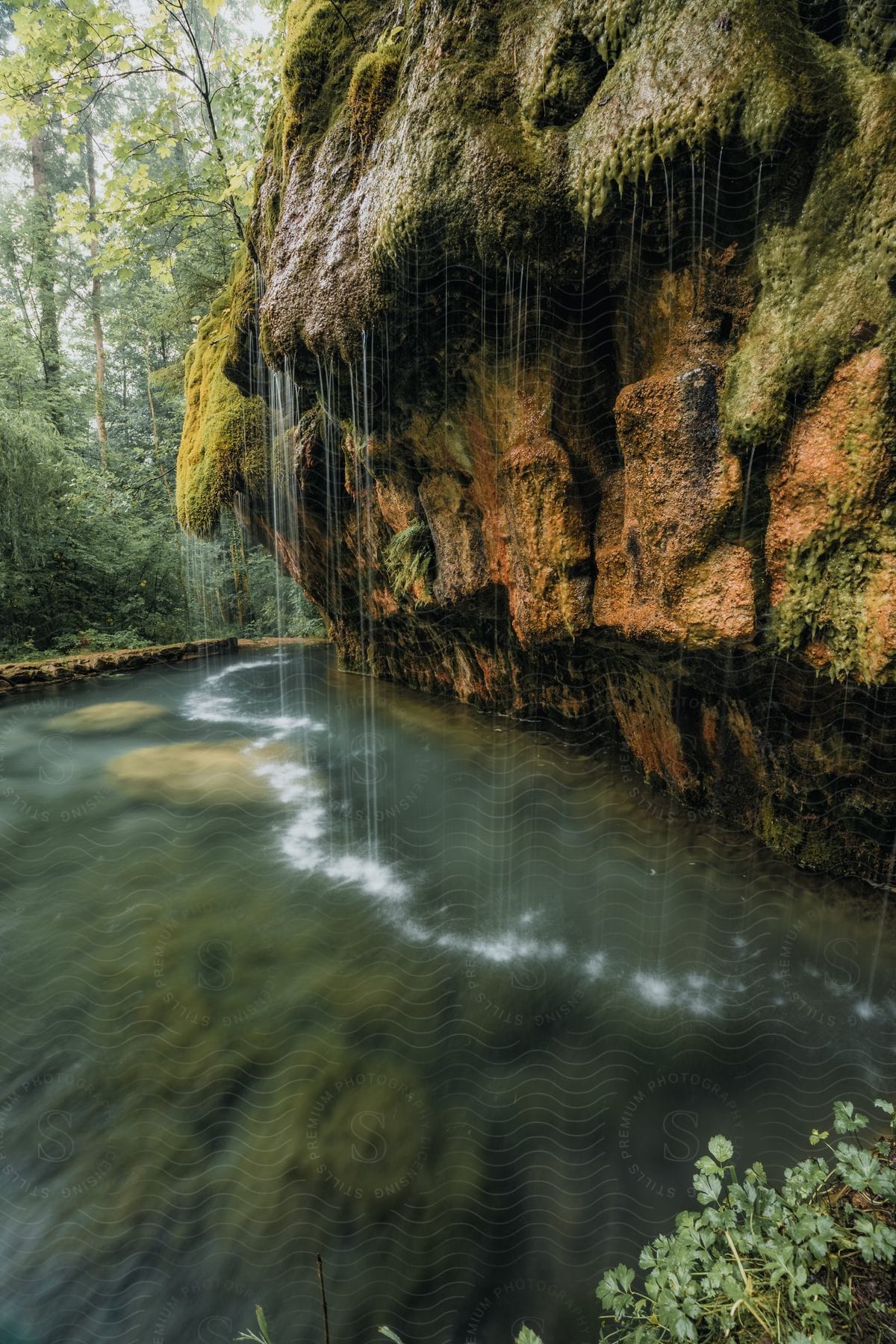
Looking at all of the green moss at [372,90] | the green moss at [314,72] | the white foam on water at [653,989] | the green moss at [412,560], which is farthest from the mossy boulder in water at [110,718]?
the white foam on water at [653,989]

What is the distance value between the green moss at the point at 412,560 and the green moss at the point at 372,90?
11.7 ft

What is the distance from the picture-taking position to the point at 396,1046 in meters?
3.65

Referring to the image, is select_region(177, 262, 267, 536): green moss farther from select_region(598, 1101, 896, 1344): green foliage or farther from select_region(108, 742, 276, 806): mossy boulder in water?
select_region(598, 1101, 896, 1344): green foliage

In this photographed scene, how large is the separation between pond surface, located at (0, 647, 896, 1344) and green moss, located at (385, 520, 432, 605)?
2545 mm

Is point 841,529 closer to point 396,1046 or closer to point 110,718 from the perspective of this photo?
point 396,1046

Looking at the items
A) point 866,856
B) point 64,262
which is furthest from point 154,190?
point 64,262

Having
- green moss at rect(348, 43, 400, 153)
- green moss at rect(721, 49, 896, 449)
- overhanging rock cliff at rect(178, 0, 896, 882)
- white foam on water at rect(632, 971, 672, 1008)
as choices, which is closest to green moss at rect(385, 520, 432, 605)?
overhanging rock cliff at rect(178, 0, 896, 882)

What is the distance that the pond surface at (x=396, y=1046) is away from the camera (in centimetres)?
266

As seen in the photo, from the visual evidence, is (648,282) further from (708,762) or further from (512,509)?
(708,762)

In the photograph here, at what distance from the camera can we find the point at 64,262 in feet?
Answer: 60.6

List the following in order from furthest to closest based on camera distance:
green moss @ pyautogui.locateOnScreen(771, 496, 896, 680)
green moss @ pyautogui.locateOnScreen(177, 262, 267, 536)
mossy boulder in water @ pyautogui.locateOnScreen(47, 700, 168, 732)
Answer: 1. mossy boulder in water @ pyautogui.locateOnScreen(47, 700, 168, 732)
2. green moss @ pyautogui.locateOnScreen(177, 262, 267, 536)
3. green moss @ pyautogui.locateOnScreen(771, 496, 896, 680)

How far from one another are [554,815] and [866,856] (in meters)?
2.53

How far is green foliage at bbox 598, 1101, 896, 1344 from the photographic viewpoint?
1.52 metres

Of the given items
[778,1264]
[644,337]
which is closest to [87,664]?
[644,337]
